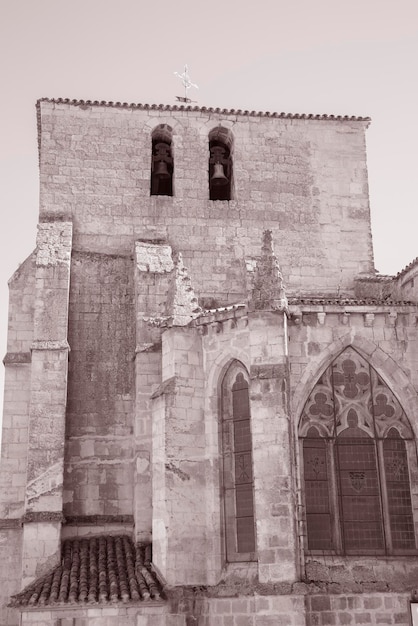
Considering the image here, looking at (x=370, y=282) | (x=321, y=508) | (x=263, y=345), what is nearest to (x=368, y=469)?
(x=321, y=508)

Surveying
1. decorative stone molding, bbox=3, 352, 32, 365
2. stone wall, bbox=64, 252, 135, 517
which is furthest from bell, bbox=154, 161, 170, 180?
decorative stone molding, bbox=3, 352, 32, 365

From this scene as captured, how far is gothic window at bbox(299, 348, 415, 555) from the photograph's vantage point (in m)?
15.6

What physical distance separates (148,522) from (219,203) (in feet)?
25.9

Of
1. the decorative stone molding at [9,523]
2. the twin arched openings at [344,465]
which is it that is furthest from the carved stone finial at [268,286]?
the decorative stone molding at [9,523]

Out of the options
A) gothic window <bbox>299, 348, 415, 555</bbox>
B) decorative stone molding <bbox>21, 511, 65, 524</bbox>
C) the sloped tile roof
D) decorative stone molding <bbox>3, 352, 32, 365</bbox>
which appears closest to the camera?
the sloped tile roof

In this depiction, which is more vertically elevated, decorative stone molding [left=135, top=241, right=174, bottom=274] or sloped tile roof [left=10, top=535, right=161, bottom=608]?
decorative stone molding [left=135, top=241, right=174, bottom=274]

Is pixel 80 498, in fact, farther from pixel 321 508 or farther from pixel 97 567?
pixel 321 508

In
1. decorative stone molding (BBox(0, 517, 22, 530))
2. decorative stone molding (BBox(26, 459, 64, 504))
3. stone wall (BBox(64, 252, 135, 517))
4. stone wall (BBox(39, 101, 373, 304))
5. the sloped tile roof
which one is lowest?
the sloped tile roof

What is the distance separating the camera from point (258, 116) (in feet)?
72.6

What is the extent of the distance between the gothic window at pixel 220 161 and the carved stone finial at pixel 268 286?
5.86 meters

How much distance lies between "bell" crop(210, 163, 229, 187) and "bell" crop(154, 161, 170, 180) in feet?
3.78

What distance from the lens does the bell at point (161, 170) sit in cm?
2152

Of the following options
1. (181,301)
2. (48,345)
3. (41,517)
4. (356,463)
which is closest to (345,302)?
(356,463)

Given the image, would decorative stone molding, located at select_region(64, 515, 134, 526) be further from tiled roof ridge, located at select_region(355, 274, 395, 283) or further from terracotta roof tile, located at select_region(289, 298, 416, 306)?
tiled roof ridge, located at select_region(355, 274, 395, 283)
